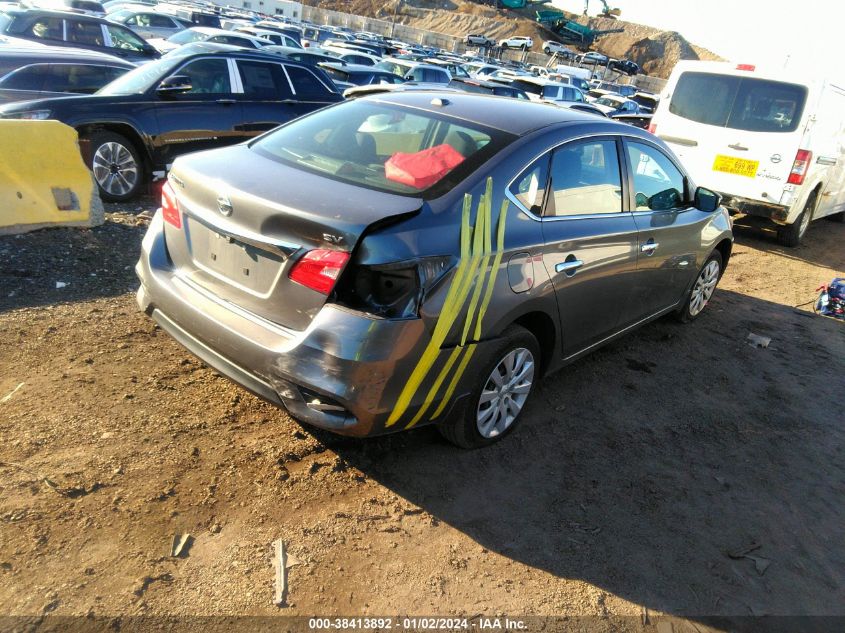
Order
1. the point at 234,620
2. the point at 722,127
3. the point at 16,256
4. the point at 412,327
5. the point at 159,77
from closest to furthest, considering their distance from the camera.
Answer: the point at 234,620 → the point at 412,327 → the point at 16,256 → the point at 159,77 → the point at 722,127

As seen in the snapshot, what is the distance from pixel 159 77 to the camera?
24.1 feet

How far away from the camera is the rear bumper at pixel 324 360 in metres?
2.65

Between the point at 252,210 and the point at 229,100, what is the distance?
5.71m

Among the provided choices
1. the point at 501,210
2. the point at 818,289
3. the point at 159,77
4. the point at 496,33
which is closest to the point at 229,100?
the point at 159,77

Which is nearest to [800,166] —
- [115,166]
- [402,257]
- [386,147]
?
[386,147]

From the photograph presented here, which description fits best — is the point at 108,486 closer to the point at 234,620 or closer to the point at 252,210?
the point at 234,620

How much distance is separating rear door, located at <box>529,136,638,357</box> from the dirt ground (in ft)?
2.09

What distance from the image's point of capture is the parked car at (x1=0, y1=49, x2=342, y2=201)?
676 centimetres

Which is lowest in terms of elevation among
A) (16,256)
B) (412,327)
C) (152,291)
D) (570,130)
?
(16,256)

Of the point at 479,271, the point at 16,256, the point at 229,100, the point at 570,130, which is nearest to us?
the point at 479,271

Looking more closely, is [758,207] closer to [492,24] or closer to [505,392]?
[505,392]

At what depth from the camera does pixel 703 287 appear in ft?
19.5

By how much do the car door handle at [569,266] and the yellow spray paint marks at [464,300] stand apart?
523 mm

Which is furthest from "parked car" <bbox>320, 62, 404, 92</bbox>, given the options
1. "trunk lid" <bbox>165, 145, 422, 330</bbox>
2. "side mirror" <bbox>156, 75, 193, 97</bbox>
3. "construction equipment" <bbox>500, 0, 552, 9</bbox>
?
"construction equipment" <bbox>500, 0, 552, 9</bbox>
